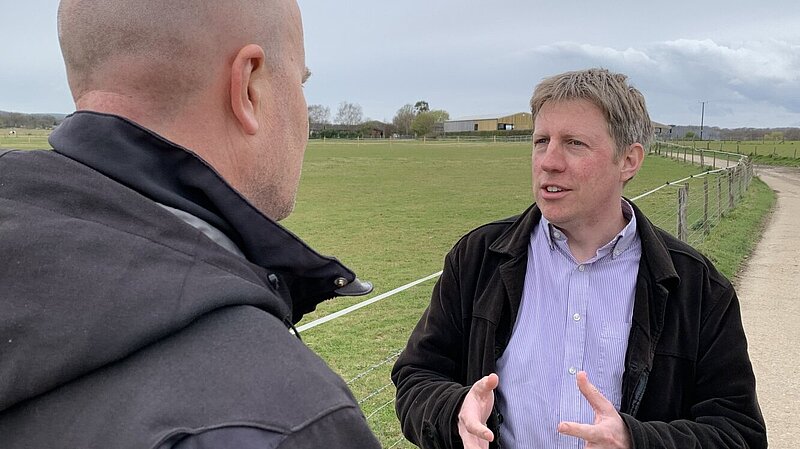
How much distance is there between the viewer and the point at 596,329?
2307 mm

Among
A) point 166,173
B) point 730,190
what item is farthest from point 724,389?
point 730,190

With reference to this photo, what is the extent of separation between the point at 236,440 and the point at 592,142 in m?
2.06

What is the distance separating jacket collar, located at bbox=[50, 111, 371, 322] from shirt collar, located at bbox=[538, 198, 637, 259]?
5.44 feet

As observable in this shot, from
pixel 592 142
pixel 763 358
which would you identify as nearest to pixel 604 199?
pixel 592 142

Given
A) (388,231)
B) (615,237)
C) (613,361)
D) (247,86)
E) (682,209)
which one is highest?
(247,86)

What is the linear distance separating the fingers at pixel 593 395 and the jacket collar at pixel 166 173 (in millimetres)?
1184

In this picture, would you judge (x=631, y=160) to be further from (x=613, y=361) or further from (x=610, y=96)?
(x=613, y=361)

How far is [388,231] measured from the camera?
1509 centimetres

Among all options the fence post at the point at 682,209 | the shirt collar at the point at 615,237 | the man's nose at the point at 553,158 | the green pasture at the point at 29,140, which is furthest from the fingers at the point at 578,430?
the fence post at the point at 682,209

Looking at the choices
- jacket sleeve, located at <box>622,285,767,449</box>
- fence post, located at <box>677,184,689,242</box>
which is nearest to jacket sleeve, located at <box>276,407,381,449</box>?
jacket sleeve, located at <box>622,285,767,449</box>

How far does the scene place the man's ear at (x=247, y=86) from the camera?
111 cm

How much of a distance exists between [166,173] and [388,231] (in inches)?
555

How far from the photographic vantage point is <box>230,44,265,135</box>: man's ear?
1.11 meters

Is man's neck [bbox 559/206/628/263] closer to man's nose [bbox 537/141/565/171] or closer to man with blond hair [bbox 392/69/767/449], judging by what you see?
man with blond hair [bbox 392/69/767/449]
